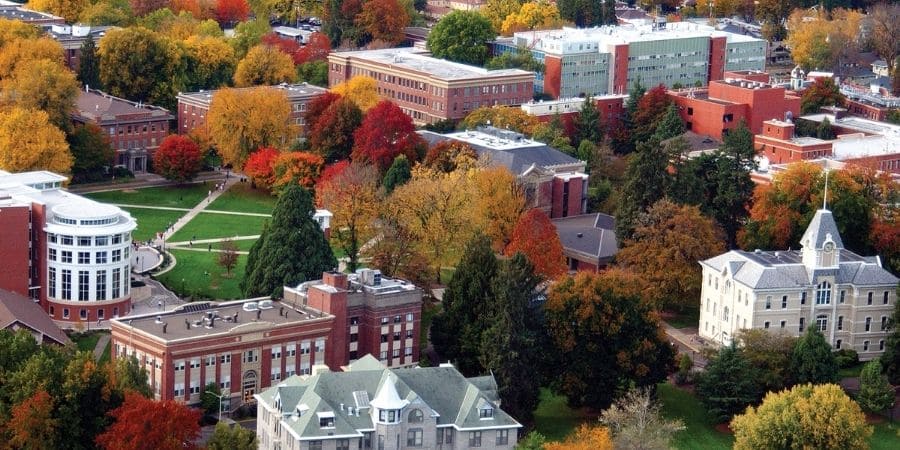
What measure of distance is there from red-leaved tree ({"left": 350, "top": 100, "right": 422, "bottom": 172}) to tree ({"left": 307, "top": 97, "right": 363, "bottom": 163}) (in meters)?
1.57

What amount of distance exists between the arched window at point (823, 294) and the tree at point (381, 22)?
220ft

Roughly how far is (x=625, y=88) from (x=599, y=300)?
56829 mm

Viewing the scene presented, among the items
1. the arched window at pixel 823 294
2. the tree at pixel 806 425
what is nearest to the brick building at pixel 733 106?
Result: the arched window at pixel 823 294

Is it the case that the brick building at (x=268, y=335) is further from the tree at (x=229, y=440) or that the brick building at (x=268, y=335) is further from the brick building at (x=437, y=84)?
the brick building at (x=437, y=84)

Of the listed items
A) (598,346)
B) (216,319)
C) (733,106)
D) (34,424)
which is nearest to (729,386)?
(598,346)

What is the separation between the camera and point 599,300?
7825 cm

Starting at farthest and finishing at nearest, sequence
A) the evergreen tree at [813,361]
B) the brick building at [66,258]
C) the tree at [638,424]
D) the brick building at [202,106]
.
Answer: the brick building at [202,106] → the brick building at [66,258] → the evergreen tree at [813,361] → the tree at [638,424]

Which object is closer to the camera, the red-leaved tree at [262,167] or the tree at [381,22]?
the red-leaved tree at [262,167]

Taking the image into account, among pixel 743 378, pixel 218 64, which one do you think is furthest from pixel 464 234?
pixel 218 64

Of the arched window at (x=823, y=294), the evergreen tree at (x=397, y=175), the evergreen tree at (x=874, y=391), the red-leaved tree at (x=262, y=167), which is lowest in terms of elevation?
the evergreen tree at (x=874, y=391)

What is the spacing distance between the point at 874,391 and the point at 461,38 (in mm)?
62815

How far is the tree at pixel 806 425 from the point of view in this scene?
238 ft

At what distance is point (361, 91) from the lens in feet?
396

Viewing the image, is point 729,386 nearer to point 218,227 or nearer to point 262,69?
point 218,227
